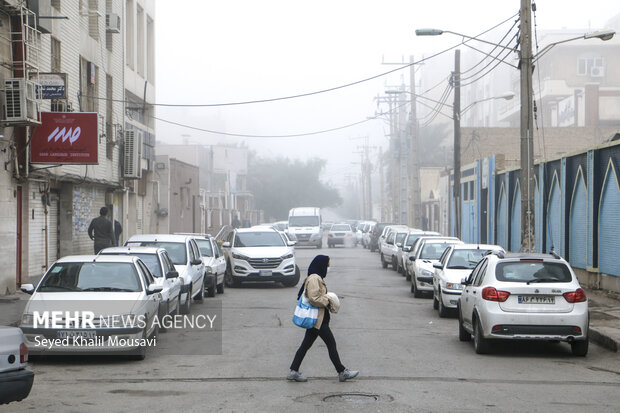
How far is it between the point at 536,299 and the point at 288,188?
10007 centimetres

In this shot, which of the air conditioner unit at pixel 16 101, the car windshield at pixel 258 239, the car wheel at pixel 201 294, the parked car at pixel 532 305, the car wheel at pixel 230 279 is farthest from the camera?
the car windshield at pixel 258 239

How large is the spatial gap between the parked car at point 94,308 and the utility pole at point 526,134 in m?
10.1

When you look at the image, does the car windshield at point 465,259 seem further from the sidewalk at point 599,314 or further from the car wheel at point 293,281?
→ the car wheel at point 293,281

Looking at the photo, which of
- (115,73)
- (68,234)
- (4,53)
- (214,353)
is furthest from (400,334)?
(115,73)

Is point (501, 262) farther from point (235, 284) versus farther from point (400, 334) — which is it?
point (235, 284)

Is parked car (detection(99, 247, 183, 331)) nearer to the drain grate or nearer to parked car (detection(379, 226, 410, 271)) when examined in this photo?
the drain grate

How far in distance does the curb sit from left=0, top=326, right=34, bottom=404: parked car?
9.35m

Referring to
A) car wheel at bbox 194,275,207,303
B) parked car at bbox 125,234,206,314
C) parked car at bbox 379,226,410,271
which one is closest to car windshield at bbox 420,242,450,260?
Result: car wheel at bbox 194,275,207,303

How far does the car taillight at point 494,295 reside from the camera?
1235 centimetres

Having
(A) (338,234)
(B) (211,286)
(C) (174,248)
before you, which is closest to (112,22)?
(B) (211,286)

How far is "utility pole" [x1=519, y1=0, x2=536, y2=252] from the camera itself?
19.7 meters

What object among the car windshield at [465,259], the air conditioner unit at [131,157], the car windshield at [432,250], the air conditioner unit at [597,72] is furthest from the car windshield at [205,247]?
the air conditioner unit at [597,72]

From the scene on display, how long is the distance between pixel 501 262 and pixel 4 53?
1298cm

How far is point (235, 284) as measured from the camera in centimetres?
2497
